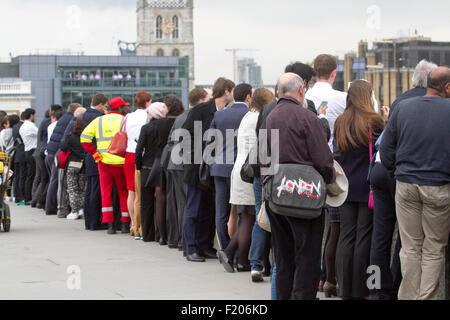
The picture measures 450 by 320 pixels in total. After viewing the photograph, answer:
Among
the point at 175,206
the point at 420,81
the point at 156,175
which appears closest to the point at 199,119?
the point at 175,206

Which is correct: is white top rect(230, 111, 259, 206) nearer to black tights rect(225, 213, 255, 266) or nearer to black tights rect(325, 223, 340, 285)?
black tights rect(225, 213, 255, 266)

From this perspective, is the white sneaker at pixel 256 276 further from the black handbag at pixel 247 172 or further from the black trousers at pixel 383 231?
the black trousers at pixel 383 231

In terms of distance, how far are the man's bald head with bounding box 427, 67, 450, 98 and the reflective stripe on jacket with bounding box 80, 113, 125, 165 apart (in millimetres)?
7032

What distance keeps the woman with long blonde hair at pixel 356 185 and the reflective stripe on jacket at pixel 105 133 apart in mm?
5986

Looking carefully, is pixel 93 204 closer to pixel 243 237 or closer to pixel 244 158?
pixel 243 237

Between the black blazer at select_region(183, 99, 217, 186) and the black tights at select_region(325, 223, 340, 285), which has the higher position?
the black blazer at select_region(183, 99, 217, 186)

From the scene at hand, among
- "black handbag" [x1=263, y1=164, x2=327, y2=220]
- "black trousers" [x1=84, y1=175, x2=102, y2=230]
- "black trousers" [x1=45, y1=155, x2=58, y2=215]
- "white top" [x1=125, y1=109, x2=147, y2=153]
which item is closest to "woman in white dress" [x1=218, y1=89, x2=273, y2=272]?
"black handbag" [x1=263, y1=164, x2=327, y2=220]

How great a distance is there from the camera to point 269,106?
802 centimetres

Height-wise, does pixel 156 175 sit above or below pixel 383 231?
above

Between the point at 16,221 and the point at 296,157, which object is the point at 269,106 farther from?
the point at 16,221

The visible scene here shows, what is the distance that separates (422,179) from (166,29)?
635 feet

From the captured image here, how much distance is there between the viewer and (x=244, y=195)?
923 centimetres

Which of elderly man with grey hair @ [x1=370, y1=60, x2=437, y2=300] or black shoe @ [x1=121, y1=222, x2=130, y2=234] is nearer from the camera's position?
elderly man with grey hair @ [x1=370, y1=60, x2=437, y2=300]

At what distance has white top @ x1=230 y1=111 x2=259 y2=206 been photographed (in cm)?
900
